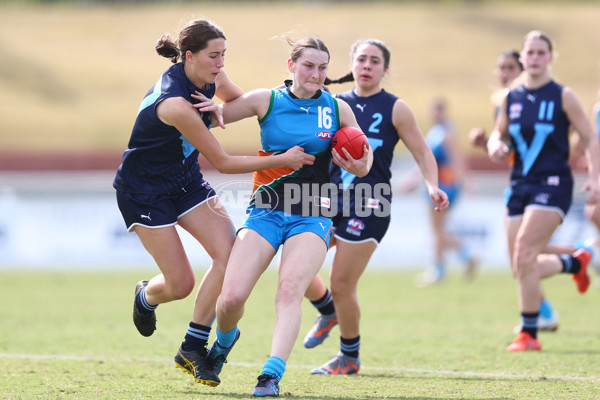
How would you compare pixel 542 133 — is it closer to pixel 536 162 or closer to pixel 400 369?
pixel 536 162

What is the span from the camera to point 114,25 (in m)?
45.0

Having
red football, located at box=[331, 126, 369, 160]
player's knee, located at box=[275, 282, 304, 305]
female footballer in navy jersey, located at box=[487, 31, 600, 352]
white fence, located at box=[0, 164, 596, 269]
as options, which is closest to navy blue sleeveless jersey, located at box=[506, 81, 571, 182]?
female footballer in navy jersey, located at box=[487, 31, 600, 352]

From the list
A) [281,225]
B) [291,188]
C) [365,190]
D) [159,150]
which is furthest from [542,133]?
[159,150]

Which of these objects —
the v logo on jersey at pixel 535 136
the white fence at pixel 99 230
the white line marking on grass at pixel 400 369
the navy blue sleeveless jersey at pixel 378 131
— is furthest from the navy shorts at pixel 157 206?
the white fence at pixel 99 230

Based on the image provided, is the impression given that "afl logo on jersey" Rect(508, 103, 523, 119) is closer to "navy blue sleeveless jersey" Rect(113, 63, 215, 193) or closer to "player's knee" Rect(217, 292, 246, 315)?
"navy blue sleeveless jersey" Rect(113, 63, 215, 193)

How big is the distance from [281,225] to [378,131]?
48.8 inches

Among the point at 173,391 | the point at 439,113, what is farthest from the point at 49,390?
the point at 439,113

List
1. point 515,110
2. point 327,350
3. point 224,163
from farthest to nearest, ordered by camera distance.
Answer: point 515,110 < point 327,350 < point 224,163

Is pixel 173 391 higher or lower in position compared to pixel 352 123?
lower

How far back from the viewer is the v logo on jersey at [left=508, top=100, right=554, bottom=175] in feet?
21.7

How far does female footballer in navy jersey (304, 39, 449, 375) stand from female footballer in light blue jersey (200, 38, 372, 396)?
64cm

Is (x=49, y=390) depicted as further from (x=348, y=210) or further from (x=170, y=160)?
(x=348, y=210)

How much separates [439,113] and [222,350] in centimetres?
784

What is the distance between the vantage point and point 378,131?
227 inches
